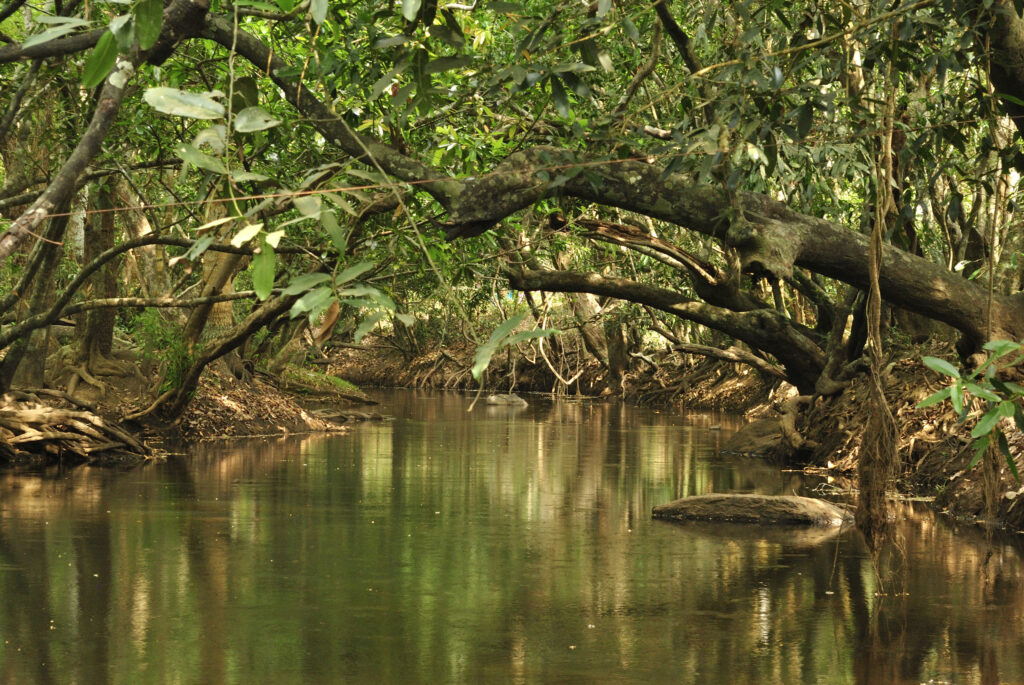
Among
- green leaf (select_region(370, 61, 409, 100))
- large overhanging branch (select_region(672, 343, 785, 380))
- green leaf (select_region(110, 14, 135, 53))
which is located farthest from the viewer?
large overhanging branch (select_region(672, 343, 785, 380))

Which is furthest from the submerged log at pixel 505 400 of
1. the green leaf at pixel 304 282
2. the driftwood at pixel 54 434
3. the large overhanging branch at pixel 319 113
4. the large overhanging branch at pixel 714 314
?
the green leaf at pixel 304 282

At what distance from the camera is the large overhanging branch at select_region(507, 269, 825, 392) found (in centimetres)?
1652

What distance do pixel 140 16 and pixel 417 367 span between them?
45.4 metres

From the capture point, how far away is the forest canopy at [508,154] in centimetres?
423

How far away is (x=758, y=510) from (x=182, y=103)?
9.95 m

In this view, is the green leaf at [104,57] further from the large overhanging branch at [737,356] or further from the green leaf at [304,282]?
the large overhanging branch at [737,356]

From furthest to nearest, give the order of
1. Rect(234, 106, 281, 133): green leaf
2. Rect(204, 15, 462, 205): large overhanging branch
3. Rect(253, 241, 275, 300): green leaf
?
1. Rect(204, 15, 462, 205): large overhanging branch
2. Rect(234, 106, 281, 133): green leaf
3. Rect(253, 241, 275, 300): green leaf

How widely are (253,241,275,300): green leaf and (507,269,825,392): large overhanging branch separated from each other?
1299 cm

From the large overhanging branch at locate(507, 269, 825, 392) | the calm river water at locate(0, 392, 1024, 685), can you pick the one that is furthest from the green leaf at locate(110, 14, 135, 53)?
the large overhanging branch at locate(507, 269, 825, 392)

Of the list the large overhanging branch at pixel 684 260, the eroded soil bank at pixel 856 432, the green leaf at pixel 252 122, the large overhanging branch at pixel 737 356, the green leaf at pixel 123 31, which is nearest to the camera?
the green leaf at pixel 252 122

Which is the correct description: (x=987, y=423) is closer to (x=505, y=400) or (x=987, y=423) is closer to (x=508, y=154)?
(x=508, y=154)

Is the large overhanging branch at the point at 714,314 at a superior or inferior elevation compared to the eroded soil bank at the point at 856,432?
superior

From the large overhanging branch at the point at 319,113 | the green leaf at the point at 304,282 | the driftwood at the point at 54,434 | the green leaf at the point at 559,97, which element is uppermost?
the large overhanging branch at the point at 319,113

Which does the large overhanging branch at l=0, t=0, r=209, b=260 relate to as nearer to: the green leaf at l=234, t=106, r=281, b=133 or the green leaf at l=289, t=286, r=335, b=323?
the green leaf at l=234, t=106, r=281, b=133
